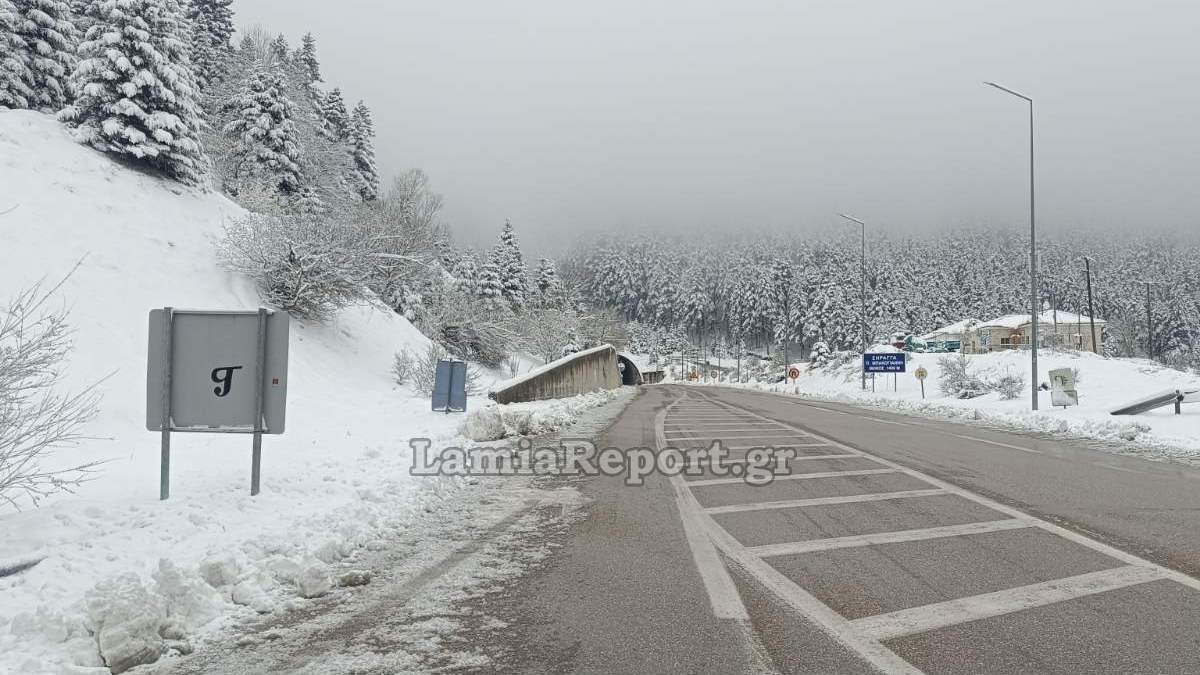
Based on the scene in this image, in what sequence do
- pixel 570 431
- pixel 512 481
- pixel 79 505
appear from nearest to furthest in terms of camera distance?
pixel 79 505
pixel 512 481
pixel 570 431

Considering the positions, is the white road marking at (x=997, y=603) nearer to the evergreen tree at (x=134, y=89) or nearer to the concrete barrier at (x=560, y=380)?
the concrete barrier at (x=560, y=380)

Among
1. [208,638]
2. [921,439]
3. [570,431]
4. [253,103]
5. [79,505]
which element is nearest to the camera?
[208,638]

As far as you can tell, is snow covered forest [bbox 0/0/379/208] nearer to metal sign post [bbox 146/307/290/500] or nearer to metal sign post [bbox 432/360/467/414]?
metal sign post [bbox 432/360/467/414]

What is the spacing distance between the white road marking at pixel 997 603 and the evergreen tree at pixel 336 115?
Result: 5837 centimetres

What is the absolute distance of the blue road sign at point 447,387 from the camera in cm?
1473

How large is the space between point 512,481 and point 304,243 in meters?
14.0

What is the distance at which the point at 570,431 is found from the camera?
48.6ft

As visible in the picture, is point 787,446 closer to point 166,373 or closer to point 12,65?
point 166,373

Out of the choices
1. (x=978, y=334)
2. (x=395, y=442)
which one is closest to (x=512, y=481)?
(x=395, y=442)

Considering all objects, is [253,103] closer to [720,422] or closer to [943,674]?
[720,422]

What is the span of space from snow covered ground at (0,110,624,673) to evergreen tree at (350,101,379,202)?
38.6 metres

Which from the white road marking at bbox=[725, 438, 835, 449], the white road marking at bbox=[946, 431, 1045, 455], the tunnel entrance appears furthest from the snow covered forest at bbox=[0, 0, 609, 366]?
the tunnel entrance

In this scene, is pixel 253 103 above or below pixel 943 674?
above

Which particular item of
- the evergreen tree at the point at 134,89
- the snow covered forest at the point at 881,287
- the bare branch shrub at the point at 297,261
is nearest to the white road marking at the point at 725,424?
the bare branch shrub at the point at 297,261
